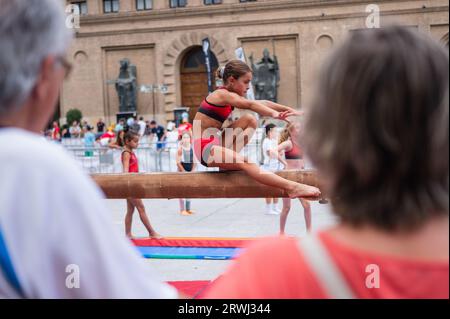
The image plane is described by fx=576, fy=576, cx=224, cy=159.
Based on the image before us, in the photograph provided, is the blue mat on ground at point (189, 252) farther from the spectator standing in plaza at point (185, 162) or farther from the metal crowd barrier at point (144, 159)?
the metal crowd barrier at point (144, 159)

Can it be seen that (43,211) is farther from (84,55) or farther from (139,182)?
(84,55)

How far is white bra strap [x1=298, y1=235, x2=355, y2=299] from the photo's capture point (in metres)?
1.16

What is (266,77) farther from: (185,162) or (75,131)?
(185,162)

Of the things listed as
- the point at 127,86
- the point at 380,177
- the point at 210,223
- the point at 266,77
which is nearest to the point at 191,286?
the point at 210,223

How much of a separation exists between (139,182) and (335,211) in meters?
4.62

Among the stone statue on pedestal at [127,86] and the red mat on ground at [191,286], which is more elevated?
the stone statue on pedestal at [127,86]

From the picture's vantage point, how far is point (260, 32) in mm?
27922

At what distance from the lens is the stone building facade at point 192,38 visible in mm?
26906

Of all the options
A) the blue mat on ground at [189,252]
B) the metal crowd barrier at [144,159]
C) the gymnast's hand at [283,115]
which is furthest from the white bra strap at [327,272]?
the metal crowd barrier at [144,159]

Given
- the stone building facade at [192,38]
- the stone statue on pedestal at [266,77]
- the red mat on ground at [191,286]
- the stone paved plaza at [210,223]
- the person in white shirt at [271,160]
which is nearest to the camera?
the red mat on ground at [191,286]

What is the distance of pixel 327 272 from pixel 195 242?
18.2 ft

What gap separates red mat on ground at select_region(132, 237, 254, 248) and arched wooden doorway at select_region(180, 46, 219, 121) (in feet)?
75.7

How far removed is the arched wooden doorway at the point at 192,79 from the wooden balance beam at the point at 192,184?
23971mm

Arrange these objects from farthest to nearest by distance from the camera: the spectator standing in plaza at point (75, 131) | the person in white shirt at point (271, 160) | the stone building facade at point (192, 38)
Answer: the stone building facade at point (192, 38)
the spectator standing in plaza at point (75, 131)
the person in white shirt at point (271, 160)
